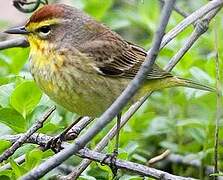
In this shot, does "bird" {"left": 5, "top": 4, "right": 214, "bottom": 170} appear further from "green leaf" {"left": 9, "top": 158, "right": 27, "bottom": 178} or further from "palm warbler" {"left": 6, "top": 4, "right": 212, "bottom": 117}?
"green leaf" {"left": 9, "top": 158, "right": 27, "bottom": 178}

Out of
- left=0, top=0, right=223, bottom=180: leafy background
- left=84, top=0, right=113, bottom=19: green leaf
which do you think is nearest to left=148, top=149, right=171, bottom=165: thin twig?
left=0, top=0, right=223, bottom=180: leafy background

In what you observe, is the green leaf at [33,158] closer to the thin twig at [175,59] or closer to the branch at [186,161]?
the thin twig at [175,59]

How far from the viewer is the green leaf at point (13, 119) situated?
4.18 metres

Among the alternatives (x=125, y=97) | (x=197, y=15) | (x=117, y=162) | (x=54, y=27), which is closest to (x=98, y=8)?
(x=54, y=27)

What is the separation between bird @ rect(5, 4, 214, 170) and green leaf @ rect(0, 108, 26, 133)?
258 millimetres

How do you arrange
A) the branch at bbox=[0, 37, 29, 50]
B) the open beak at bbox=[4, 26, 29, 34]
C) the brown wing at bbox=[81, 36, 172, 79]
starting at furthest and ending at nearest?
the branch at bbox=[0, 37, 29, 50], the brown wing at bbox=[81, 36, 172, 79], the open beak at bbox=[4, 26, 29, 34]

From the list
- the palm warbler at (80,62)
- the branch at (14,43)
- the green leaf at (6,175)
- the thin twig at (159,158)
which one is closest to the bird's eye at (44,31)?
the palm warbler at (80,62)

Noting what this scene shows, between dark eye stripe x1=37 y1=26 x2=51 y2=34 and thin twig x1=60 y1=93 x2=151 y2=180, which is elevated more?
dark eye stripe x1=37 y1=26 x2=51 y2=34

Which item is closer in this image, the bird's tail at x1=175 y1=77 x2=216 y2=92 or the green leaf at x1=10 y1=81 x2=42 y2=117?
the green leaf at x1=10 y1=81 x2=42 y2=117

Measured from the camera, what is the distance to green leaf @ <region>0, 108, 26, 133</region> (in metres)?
4.18

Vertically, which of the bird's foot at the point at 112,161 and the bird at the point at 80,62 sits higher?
the bird at the point at 80,62

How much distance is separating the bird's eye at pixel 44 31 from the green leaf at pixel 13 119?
25.8 inches

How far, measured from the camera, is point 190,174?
5035mm

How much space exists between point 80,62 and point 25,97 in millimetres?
544
